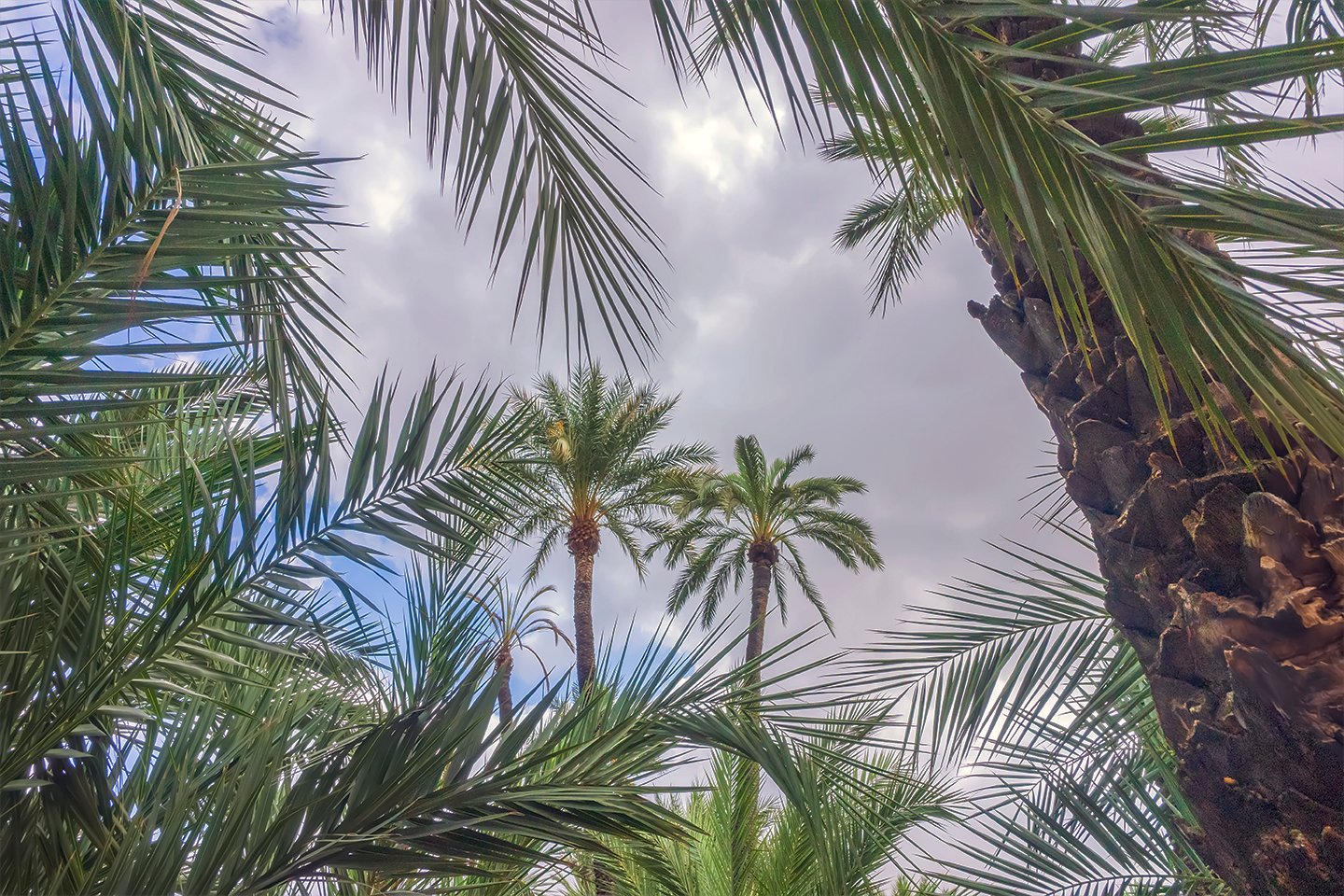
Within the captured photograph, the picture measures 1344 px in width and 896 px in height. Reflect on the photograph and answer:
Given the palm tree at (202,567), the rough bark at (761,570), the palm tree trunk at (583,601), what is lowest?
the palm tree at (202,567)

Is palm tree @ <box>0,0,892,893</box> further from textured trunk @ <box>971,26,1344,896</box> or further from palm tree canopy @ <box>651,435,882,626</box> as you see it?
palm tree canopy @ <box>651,435,882,626</box>

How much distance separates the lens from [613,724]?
214 centimetres

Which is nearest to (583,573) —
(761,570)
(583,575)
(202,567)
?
(583,575)

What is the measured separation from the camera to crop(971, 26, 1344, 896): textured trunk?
1208mm

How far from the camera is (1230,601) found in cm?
133

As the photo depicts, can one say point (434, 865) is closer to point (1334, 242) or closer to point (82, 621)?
point (82, 621)

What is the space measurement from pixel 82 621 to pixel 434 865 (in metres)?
0.91

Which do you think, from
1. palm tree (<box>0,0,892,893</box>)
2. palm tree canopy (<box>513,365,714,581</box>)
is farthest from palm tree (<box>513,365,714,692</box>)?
palm tree (<box>0,0,892,893</box>)

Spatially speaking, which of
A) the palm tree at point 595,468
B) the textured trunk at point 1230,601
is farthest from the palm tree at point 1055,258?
the palm tree at point 595,468

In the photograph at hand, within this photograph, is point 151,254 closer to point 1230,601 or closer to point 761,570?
point 1230,601

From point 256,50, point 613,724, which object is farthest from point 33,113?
point 613,724

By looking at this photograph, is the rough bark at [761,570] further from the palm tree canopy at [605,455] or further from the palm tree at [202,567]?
the palm tree at [202,567]

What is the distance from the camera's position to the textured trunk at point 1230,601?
3.96 ft

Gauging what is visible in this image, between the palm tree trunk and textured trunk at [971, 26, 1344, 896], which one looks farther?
the palm tree trunk
